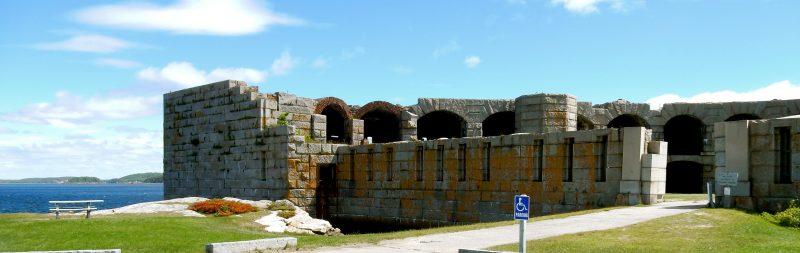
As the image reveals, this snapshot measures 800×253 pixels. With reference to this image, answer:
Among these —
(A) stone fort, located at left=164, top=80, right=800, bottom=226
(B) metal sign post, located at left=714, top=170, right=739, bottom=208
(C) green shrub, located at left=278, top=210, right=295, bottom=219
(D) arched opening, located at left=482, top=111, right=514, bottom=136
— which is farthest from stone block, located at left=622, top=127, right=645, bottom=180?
(D) arched opening, located at left=482, top=111, right=514, bottom=136

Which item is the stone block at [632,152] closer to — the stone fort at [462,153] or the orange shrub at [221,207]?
the stone fort at [462,153]

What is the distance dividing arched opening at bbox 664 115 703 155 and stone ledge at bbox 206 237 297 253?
36.3 metres

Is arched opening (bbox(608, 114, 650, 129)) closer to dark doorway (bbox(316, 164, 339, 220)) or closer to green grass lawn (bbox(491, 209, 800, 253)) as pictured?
dark doorway (bbox(316, 164, 339, 220))

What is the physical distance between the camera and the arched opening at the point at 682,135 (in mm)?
49128

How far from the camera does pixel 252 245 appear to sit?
17.9m

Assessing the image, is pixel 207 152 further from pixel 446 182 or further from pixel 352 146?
pixel 446 182

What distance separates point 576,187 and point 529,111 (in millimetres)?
13645

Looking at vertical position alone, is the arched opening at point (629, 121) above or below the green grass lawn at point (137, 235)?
above

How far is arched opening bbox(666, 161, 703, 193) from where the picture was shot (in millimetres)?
47616

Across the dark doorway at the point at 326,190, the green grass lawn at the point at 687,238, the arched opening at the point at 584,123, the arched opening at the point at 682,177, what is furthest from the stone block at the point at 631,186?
the arched opening at the point at 682,177

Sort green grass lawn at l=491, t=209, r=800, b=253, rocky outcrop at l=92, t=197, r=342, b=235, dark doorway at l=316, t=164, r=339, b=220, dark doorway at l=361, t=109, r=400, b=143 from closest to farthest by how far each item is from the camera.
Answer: green grass lawn at l=491, t=209, r=800, b=253
rocky outcrop at l=92, t=197, r=342, b=235
dark doorway at l=316, t=164, r=339, b=220
dark doorway at l=361, t=109, r=400, b=143

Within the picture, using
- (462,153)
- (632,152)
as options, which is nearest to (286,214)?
(462,153)

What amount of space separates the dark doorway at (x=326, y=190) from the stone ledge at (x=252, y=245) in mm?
21935

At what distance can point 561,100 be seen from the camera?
3978 centimetres
